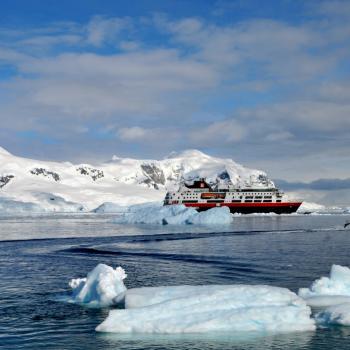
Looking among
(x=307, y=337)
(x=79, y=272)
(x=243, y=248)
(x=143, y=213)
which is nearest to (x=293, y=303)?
(x=307, y=337)

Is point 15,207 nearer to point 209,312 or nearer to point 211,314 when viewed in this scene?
point 209,312

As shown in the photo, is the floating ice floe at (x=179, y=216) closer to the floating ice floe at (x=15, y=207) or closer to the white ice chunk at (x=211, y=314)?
the white ice chunk at (x=211, y=314)

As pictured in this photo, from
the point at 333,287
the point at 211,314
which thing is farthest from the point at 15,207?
the point at 211,314

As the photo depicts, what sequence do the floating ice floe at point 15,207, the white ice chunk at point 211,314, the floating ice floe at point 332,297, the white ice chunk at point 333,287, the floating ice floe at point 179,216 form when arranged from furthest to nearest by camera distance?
the floating ice floe at point 15,207
the floating ice floe at point 179,216
the white ice chunk at point 333,287
the floating ice floe at point 332,297
the white ice chunk at point 211,314

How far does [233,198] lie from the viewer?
123500 mm

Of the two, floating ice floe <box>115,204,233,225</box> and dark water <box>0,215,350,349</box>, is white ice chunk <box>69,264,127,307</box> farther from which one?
floating ice floe <box>115,204,233,225</box>

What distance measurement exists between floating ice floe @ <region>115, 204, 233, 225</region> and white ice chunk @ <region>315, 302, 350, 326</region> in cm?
6741

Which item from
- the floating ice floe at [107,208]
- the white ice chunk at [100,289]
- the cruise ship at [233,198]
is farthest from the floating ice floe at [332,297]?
the floating ice floe at [107,208]

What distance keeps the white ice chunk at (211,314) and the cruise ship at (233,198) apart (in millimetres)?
104458

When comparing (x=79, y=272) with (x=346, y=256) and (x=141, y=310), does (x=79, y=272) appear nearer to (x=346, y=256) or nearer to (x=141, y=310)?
(x=141, y=310)

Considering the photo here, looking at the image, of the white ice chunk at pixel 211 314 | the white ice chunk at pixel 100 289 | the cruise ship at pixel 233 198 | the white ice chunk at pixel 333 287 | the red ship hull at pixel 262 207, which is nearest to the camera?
the white ice chunk at pixel 211 314

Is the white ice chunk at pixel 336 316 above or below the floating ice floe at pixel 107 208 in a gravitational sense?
below

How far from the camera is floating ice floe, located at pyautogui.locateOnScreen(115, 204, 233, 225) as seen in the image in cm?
8475

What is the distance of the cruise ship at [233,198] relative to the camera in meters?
122
